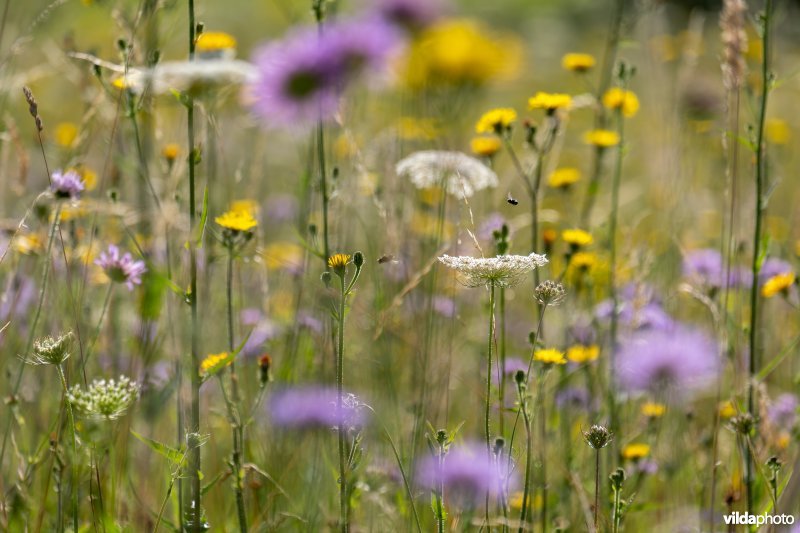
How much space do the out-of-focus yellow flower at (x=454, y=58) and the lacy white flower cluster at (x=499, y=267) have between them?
1.26 meters

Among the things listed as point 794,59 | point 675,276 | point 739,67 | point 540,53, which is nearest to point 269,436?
point 739,67

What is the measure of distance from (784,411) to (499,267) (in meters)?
1.27

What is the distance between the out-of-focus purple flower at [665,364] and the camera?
6.04 ft

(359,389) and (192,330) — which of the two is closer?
(192,330)

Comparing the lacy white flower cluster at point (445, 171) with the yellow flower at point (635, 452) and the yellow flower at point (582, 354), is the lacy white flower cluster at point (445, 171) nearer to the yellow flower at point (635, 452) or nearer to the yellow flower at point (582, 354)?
the yellow flower at point (582, 354)

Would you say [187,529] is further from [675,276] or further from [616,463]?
[675,276]

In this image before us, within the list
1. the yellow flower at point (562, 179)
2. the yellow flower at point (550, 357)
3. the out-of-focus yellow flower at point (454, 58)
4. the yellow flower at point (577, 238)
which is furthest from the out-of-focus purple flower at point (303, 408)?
the out-of-focus yellow flower at point (454, 58)

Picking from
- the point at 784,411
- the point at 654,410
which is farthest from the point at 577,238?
the point at 784,411

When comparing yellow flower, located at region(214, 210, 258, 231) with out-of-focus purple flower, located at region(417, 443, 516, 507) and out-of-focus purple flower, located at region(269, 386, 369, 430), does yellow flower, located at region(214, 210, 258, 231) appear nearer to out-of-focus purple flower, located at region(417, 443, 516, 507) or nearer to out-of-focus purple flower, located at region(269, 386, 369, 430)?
out-of-focus purple flower, located at region(269, 386, 369, 430)

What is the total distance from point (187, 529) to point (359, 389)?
0.90 m

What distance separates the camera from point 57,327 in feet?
6.44

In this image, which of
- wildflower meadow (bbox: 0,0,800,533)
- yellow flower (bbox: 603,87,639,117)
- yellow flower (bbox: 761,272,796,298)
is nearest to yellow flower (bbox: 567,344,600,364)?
wildflower meadow (bbox: 0,0,800,533)

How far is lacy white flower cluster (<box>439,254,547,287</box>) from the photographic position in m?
1.26

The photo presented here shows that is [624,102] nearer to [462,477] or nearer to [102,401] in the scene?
[462,477]
